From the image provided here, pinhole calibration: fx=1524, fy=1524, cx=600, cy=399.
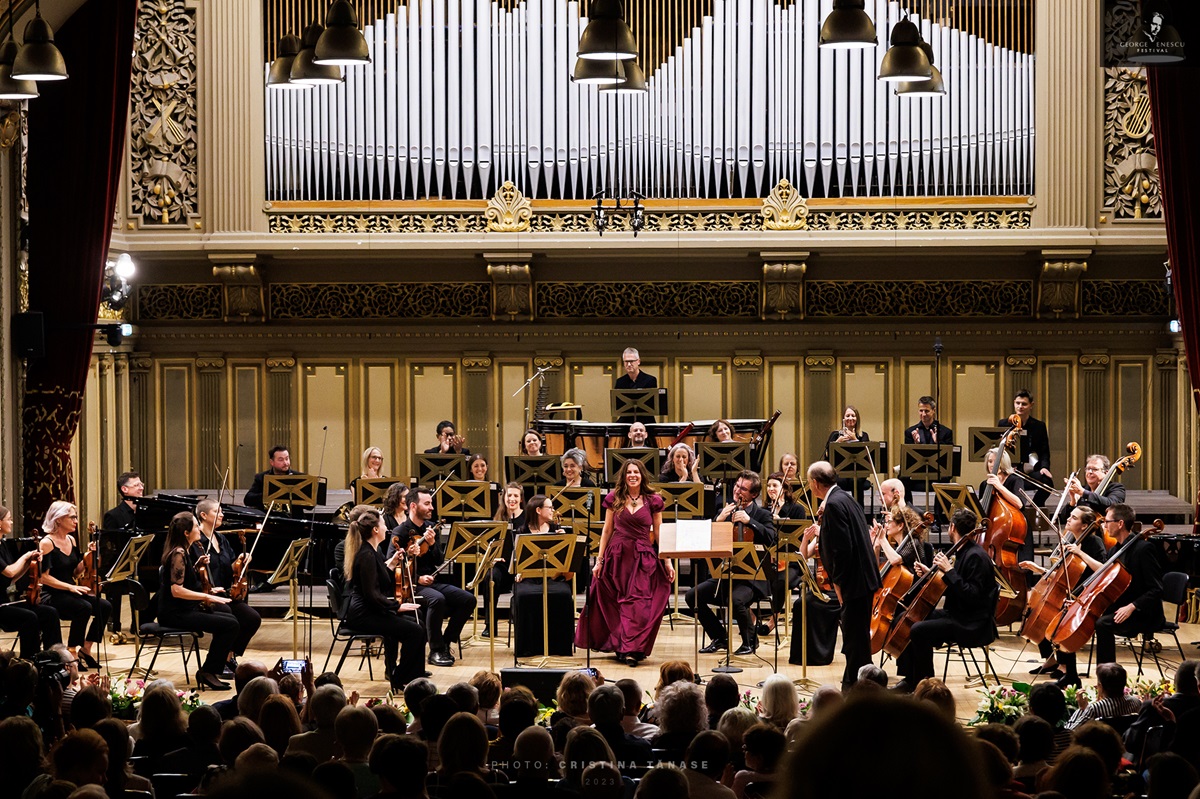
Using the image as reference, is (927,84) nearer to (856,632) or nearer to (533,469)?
(856,632)

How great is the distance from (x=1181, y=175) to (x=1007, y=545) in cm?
279

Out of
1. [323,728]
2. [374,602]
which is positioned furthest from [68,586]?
[323,728]

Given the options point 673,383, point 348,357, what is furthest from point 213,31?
point 673,383

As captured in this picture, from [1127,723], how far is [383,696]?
462cm

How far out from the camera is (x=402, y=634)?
9008 millimetres

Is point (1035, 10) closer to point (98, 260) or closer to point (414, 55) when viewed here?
point (414, 55)

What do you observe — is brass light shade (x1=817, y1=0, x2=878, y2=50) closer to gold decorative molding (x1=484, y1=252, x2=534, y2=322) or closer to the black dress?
the black dress

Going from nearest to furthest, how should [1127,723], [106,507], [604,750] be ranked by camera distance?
[604,750] < [1127,723] < [106,507]

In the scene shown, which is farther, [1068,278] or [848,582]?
[1068,278]

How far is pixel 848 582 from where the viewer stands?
8711mm

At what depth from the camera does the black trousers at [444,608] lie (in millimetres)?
9664

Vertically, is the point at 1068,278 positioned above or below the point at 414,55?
below

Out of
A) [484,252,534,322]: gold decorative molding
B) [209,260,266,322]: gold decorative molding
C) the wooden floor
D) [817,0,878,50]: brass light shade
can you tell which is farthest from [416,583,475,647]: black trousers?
[209,260,266,322]: gold decorative molding

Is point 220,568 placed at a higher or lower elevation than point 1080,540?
lower
